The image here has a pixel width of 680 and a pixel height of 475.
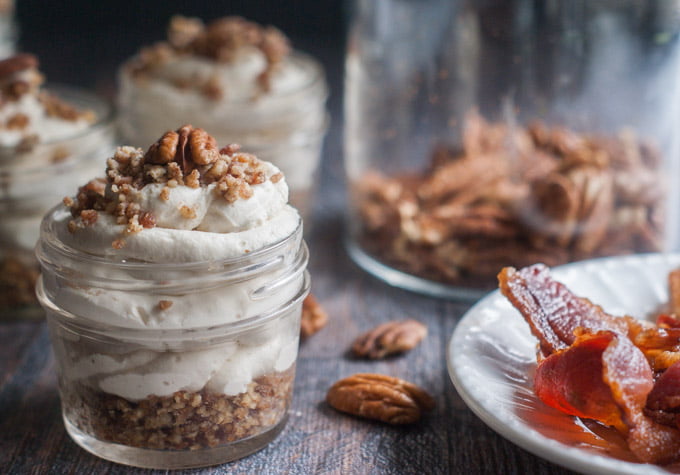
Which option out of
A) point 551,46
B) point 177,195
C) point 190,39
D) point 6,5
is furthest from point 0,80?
point 6,5

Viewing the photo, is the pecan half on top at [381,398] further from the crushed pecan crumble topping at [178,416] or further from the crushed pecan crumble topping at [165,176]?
the crushed pecan crumble topping at [165,176]

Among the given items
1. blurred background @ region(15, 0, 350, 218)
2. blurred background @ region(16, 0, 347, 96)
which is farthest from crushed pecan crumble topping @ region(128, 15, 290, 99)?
blurred background @ region(16, 0, 347, 96)

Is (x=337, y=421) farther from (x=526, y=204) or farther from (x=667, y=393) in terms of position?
(x=526, y=204)

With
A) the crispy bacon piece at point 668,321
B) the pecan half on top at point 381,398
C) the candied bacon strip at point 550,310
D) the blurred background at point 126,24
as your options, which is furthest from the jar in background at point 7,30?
the crispy bacon piece at point 668,321

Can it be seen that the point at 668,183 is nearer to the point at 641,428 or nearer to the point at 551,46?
the point at 551,46

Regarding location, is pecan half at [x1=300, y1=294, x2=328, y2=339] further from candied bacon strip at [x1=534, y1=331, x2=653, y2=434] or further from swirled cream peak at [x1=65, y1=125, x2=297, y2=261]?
candied bacon strip at [x1=534, y1=331, x2=653, y2=434]
